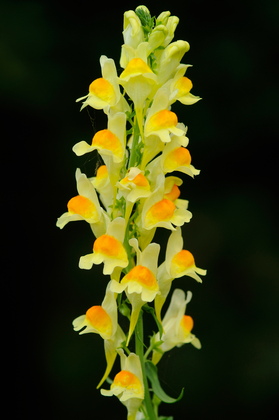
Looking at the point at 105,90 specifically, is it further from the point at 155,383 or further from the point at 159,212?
the point at 155,383

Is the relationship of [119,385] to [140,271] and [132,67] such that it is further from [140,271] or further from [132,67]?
[132,67]

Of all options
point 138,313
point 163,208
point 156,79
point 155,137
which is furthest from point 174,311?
point 156,79

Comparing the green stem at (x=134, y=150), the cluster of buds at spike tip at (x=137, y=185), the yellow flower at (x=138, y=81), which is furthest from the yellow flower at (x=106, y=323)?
the yellow flower at (x=138, y=81)

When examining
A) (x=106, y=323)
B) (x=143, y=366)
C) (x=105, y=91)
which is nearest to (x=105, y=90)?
(x=105, y=91)

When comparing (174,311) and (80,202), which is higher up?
(80,202)

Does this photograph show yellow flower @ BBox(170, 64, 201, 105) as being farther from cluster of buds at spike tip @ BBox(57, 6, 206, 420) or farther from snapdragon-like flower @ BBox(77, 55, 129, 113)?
snapdragon-like flower @ BBox(77, 55, 129, 113)

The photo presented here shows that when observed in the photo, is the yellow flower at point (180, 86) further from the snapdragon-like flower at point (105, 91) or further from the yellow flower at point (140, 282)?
the yellow flower at point (140, 282)

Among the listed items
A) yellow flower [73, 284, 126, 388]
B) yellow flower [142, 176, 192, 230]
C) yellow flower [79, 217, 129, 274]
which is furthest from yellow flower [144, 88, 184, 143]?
yellow flower [73, 284, 126, 388]
